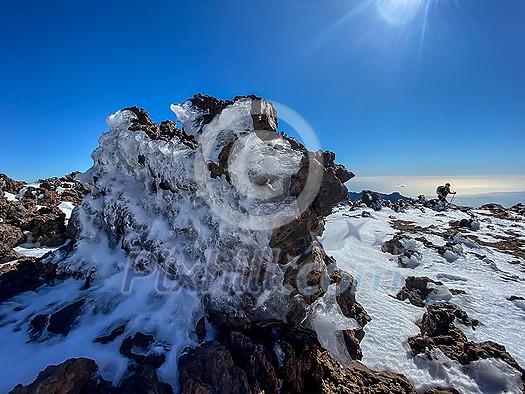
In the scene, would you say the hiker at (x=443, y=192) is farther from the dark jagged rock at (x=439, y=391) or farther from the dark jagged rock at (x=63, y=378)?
the dark jagged rock at (x=63, y=378)

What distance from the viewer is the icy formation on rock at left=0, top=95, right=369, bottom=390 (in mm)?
11039

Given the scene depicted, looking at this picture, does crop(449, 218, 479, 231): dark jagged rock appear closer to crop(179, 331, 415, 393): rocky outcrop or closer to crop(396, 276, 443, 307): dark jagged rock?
crop(396, 276, 443, 307): dark jagged rock

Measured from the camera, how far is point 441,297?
21562 mm

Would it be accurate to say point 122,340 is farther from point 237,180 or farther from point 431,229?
point 431,229

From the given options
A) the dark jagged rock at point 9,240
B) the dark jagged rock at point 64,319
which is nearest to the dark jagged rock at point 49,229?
the dark jagged rock at point 9,240

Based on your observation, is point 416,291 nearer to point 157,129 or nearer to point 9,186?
point 157,129

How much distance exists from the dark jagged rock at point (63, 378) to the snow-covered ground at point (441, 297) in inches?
480

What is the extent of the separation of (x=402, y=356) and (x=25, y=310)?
18867 millimetres

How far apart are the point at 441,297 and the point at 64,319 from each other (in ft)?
81.5

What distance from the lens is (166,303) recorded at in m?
12.5

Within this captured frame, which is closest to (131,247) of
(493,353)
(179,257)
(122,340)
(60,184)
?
(179,257)

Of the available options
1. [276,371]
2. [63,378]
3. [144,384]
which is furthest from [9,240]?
[276,371]

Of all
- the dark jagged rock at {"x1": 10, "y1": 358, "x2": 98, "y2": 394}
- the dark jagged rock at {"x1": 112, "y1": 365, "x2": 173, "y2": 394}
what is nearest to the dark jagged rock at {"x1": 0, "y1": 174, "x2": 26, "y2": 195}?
the dark jagged rock at {"x1": 10, "y1": 358, "x2": 98, "y2": 394}

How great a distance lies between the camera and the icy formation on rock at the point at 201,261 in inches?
435
